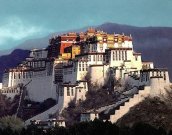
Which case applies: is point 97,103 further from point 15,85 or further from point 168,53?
point 168,53

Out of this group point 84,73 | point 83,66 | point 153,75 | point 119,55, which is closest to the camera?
point 153,75

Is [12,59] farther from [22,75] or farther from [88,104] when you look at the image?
[88,104]

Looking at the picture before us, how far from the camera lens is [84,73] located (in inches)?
3420

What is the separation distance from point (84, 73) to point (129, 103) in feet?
43.1

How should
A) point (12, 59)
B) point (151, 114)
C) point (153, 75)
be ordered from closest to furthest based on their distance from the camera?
point (151, 114), point (153, 75), point (12, 59)

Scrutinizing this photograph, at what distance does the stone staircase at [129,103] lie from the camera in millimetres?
74188

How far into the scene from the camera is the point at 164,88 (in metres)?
77.6

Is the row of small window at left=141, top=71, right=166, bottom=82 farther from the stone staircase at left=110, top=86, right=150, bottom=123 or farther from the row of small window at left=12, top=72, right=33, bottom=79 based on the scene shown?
the row of small window at left=12, top=72, right=33, bottom=79

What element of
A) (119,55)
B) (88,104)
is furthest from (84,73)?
(88,104)

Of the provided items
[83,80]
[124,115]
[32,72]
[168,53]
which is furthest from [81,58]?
[168,53]

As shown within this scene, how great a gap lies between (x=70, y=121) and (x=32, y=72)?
61.7 feet

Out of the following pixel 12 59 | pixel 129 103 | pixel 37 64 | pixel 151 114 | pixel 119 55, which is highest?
pixel 12 59

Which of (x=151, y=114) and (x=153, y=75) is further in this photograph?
(x=153, y=75)

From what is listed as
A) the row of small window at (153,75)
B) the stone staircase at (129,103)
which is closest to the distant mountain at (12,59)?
the row of small window at (153,75)
